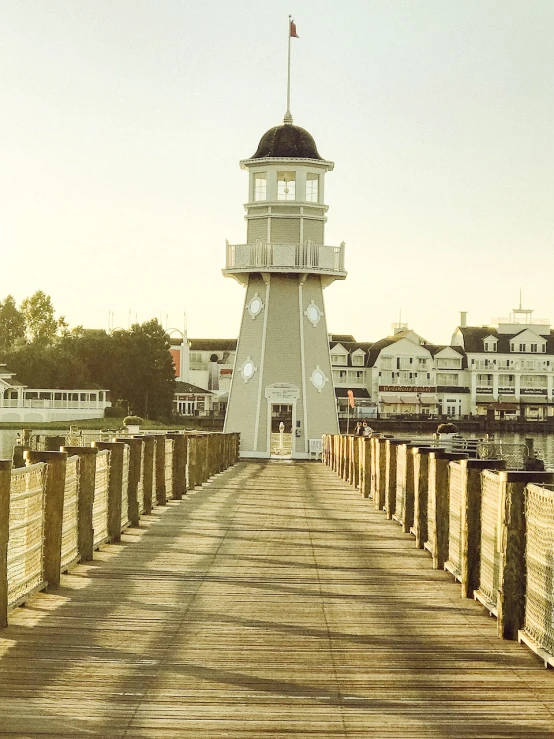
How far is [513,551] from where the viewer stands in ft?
25.7

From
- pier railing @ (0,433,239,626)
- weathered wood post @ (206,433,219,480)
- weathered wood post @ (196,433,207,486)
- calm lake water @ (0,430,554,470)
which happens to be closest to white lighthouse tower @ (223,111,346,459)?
weathered wood post @ (206,433,219,480)

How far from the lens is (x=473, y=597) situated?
380 inches

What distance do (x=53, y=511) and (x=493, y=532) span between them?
142 inches

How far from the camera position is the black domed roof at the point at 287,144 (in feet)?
165

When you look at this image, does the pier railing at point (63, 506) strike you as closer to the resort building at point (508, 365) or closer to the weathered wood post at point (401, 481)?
the weathered wood post at point (401, 481)

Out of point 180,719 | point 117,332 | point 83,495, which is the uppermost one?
point 117,332

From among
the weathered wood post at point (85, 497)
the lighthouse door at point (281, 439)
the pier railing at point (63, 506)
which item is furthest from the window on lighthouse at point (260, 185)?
the weathered wood post at point (85, 497)

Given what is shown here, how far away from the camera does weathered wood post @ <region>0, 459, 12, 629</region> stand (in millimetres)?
7773

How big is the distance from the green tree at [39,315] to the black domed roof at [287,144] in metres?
95.9

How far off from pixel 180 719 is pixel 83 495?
5.65 m

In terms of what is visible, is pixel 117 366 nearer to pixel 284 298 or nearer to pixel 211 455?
pixel 284 298

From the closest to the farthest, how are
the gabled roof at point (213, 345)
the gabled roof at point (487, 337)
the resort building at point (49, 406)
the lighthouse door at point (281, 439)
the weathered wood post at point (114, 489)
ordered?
1. the weathered wood post at point (114, 489)
2. the lighthouse door at point (281, 439)
3. the resort building at point (49, 406)
4. the gabled roof at point (487, 337)
5. the gabled roof at point (213, 345)

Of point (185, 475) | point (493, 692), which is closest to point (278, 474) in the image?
point (185, 475)

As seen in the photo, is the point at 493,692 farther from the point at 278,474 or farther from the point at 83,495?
the point at 278,474
